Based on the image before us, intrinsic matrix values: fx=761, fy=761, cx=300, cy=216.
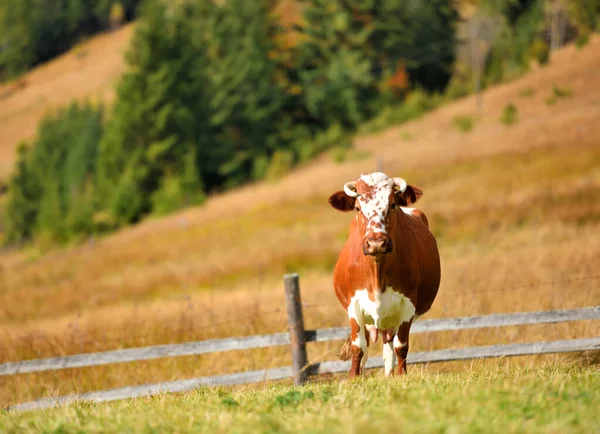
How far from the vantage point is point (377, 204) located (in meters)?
7.08

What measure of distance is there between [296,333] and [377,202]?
2.95 meters

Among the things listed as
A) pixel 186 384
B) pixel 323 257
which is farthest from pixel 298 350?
pixel 323 257

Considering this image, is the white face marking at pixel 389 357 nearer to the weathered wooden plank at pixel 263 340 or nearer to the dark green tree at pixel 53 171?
the weathered wooden plank at pixel 263 340

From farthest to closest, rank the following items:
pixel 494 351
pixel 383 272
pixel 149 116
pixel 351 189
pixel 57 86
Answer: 1. pixel 57 86
2. pixel 149 116
3. pixel 494 351
4. pixel 351 189
5. pixel 383 272

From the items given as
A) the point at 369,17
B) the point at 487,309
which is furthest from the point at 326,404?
the point at 369,17

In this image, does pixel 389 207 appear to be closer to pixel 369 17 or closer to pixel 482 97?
pixel 482 97

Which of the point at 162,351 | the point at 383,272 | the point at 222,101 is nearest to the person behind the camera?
the point at 383,272

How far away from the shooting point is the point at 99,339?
38.3ft

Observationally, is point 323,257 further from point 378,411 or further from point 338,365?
point 378,411

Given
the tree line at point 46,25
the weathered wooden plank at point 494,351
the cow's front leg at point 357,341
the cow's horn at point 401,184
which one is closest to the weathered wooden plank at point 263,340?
the weathered wooden plank at point 494,351

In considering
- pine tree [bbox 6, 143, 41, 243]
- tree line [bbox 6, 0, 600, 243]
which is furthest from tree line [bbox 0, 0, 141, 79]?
pine tree [bbox 6, 143, 41, 243]

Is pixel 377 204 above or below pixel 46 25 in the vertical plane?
below

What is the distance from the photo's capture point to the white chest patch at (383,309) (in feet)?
24.0

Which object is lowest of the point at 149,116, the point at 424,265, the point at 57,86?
the point at 424,265
